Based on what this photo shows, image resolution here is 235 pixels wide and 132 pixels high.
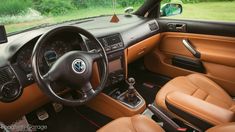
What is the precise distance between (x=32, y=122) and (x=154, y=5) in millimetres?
1778

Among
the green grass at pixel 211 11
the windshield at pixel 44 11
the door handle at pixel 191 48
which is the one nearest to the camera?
the windshield at pixel 44 11

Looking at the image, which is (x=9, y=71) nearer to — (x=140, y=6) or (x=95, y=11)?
(x=95, y=11)

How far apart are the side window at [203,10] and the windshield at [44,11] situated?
0.64 meters

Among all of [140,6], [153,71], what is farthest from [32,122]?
[140,6]

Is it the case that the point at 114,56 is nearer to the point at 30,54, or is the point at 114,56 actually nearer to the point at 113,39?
the point at 113,39

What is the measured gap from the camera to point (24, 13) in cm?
172

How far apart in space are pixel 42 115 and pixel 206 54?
5.71 ft

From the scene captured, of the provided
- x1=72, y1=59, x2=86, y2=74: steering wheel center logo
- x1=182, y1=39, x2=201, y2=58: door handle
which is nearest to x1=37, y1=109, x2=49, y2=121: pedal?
x1=72, y1=59, x2=86, y2=74: steering wheel center logo

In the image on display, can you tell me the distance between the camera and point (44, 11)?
188 cm

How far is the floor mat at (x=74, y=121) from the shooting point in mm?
2314

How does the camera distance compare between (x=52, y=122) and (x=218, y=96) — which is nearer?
(x=218, y=96)

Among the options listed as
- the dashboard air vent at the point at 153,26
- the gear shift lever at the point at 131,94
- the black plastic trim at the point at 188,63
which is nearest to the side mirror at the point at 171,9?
the dashboard air vent at the point at 153,26

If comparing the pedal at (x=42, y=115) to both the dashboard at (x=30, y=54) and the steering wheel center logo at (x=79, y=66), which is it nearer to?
the dashboard at (x=30, y=54)

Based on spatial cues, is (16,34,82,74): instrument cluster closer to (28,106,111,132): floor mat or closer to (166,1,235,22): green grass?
(28,106,111,132): floor mat
